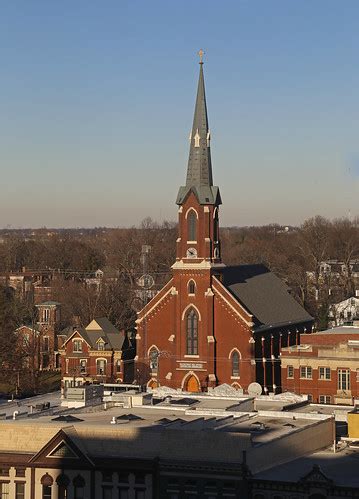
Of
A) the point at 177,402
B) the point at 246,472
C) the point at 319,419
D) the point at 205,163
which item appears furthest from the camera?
the point at 205,163

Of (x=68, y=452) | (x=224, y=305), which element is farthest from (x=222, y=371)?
(x=68, y=452)

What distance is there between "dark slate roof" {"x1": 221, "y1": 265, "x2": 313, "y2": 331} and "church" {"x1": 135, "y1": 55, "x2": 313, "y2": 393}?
214 millimetres

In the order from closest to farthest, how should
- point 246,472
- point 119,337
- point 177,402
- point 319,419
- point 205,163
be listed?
point 246,472 → point 319,419 → point 177,402 → point 205,163 → point 119,337

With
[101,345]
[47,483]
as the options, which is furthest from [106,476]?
[101,345]

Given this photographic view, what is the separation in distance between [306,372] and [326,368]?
1783 mm

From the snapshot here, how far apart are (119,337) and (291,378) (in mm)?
16417

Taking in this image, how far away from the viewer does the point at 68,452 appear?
44.7 m

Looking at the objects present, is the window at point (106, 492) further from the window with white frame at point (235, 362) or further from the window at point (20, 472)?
the window with white frame at point (235, 362)

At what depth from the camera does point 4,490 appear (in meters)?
45.7

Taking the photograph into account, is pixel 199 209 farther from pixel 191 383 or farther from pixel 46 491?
pixel 46 491

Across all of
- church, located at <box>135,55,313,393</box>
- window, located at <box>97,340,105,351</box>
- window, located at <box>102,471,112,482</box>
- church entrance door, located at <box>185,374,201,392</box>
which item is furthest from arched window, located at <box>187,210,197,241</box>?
window, located at <box>102,471,112,482</box>

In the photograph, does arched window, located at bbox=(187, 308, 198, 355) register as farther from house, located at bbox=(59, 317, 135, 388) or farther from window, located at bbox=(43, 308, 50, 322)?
window, located at bbox=(43, 308, 50, 322)

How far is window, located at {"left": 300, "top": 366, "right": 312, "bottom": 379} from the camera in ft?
276

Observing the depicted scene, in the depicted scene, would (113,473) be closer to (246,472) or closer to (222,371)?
(246,472)
